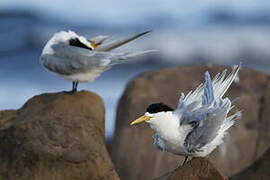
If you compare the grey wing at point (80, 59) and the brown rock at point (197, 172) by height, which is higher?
the grey wing at point (80, 59)

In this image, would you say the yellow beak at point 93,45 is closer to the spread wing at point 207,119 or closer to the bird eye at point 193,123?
the spread wing at point 207,119

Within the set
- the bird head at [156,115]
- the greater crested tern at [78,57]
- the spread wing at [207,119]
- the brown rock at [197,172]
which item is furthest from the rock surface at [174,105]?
the brown rock at [197,172]

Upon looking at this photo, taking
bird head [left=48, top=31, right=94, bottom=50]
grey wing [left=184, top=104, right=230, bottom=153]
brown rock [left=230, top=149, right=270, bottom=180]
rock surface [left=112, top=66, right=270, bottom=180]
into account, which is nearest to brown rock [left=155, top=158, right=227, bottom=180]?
grey wing [left=184, top=104, right=230, bottom=153]

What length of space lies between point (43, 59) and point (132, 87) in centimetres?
219

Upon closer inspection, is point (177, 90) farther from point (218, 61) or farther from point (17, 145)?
point (218, 61)

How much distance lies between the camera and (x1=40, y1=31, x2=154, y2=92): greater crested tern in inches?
374

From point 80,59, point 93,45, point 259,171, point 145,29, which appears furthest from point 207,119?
point 145,29

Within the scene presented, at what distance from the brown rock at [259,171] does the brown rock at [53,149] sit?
1163 millimetres

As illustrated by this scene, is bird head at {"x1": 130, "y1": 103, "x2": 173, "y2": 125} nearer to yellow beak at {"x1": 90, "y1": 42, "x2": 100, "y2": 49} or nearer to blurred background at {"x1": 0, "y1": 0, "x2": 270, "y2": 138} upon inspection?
yellow beak at {"x1": 90, "y1": 42, "x2": 100, "y2": 49}

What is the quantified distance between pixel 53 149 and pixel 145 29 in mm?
18201

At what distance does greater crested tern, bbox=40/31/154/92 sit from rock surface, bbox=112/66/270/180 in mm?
1638

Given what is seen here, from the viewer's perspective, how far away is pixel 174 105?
453 inches

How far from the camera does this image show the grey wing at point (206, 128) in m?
7.45

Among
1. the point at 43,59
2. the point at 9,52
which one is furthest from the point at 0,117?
the point at 9,52
